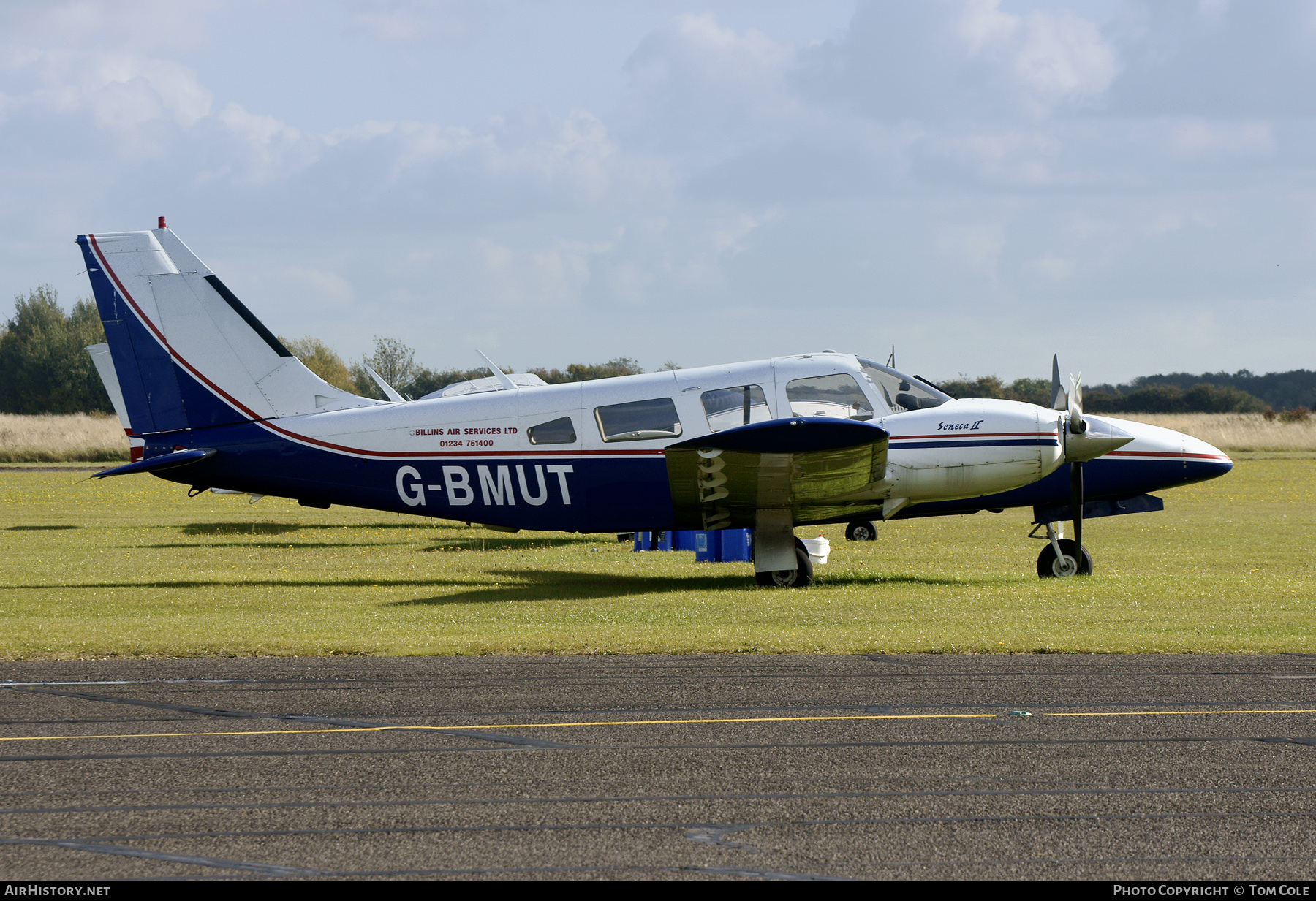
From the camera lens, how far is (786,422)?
45.9 feet

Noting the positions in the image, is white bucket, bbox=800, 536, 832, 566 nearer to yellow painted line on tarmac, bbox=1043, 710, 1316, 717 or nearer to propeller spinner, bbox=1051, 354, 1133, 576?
propeller spinner, bbox=1051, 354, 1133, 576

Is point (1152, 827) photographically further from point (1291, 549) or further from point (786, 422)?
point (1291, 549)

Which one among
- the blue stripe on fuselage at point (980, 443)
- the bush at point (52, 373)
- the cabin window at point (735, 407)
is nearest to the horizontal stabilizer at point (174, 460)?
the cabin window at point (735, 407)

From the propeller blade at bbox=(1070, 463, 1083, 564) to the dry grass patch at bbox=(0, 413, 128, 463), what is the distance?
53.3m

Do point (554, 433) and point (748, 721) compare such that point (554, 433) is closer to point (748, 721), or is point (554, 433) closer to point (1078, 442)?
point (1078, 442)

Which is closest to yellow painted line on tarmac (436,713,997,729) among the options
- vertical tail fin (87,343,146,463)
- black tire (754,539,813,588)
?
black tire (754,539,813,588)

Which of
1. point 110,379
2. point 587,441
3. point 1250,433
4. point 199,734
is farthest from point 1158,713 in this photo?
point 1250,433

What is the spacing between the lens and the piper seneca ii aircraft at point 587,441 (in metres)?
15.9

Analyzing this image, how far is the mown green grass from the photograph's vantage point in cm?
1165

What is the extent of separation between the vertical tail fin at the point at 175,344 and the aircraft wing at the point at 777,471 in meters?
5.71

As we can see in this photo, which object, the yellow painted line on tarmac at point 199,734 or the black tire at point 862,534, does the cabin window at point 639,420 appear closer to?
the yellow painted line on tarmac at point 199,734

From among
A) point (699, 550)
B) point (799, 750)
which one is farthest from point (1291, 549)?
point (799, 750)

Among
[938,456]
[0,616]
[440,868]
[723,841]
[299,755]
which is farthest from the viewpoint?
[938,456]

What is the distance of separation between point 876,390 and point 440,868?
39.1 ft
